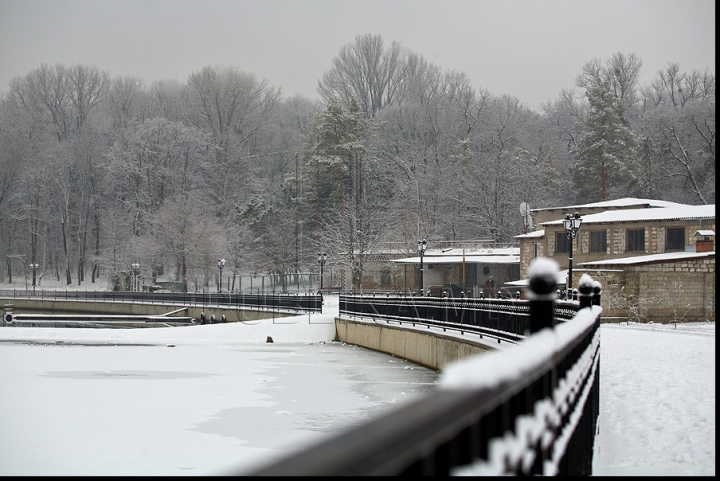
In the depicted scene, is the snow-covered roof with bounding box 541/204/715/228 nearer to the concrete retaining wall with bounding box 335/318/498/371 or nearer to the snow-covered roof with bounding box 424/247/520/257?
the snow-covered roof with bounding box 424/247/520/257

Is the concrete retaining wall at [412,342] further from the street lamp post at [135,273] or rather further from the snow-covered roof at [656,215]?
the street lamp post at [135,273]

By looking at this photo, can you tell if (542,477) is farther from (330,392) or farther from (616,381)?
(330,392)

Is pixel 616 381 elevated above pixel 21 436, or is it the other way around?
pixel 616 381

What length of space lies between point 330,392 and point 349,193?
205 feet

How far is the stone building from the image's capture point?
114 feet

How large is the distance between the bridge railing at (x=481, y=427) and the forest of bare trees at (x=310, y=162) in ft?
228

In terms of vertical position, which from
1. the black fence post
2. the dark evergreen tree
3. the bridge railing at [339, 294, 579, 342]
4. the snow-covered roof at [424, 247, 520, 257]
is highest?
the dark evergreen tree

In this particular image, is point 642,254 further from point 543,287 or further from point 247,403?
point 543,287

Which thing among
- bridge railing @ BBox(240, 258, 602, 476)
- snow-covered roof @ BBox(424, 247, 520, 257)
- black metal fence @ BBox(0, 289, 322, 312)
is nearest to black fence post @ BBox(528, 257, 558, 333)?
bridge railing @ BBox(240, 258, 602, 476)

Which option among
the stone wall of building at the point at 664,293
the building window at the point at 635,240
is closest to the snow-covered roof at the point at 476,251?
the building window at the point at 635,240

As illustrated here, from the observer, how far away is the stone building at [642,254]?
3488 cm

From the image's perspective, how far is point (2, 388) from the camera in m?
20.5

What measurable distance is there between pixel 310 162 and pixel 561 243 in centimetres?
3503

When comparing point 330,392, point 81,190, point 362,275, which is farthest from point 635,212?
point 81,190
